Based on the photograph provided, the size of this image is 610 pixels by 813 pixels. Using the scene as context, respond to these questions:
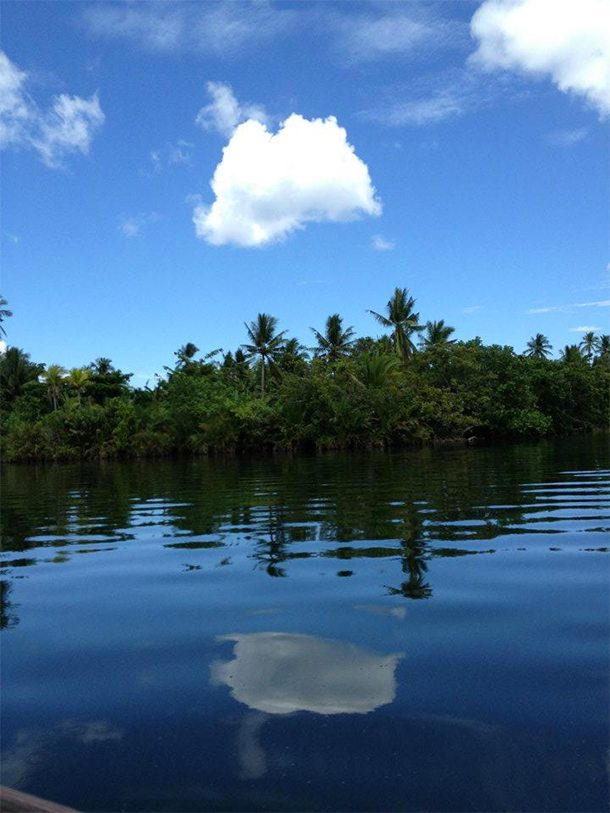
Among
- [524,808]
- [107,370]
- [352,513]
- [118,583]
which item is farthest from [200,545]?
[107,370]

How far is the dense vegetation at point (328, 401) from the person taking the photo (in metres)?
42.0

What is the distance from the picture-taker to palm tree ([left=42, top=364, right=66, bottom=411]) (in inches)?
2206

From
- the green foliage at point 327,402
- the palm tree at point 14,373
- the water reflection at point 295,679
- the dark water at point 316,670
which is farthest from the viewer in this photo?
the palm tree at point 14,373

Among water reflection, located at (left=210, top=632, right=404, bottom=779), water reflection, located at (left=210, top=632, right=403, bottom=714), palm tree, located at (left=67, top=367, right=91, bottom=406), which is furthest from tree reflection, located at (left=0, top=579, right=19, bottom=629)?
palm tree, located at (left=67, top=367, right=91, bottom=406)

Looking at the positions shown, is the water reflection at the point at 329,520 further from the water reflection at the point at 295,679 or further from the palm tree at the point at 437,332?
the palm tree at the point at 437,332

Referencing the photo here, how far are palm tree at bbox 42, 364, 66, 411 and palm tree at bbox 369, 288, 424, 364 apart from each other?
2700cm

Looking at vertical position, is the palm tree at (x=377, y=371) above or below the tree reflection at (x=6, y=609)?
above

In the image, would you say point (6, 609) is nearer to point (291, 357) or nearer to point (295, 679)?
point (295, 679)

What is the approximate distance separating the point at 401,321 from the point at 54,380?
2966 centimetres

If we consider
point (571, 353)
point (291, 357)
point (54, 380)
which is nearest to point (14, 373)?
point (54, 380)

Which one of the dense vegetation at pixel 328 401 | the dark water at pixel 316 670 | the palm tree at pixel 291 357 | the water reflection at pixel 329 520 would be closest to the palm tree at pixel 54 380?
the dense vegetation at pixel 328 401

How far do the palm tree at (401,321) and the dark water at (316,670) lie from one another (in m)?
43.6

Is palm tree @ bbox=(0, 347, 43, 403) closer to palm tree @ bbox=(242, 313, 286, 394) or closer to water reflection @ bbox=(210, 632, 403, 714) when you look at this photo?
palm tree @ bbox=(242, 313, 286, 394)

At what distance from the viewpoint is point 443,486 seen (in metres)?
14.6
